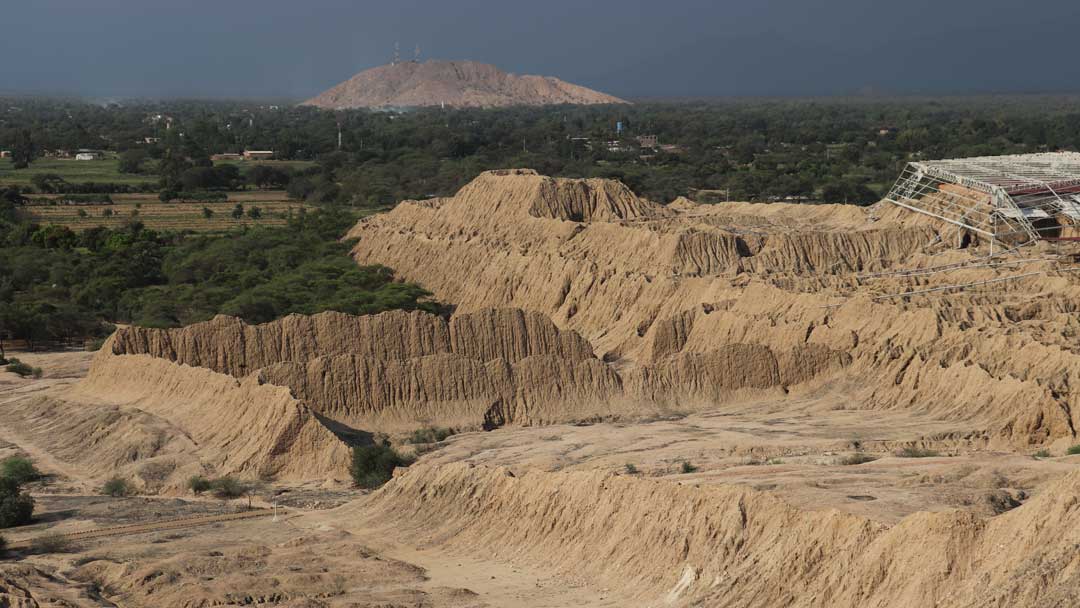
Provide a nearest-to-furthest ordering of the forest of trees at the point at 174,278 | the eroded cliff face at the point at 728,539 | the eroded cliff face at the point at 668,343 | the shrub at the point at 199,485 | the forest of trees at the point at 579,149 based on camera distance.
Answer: the eroded cliff face at the point at 728,539 < the shrub at the point at 199,485 < the eroded cliff face at the point at 668,343 < the forest of trees at the point at 174,278 < the forest of trees at the point at 579,149

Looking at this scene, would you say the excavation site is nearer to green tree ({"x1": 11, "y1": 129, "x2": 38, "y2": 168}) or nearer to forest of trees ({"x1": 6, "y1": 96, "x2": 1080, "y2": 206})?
forest of trees ({"x1": 6, "y1": 96, "x2": 1080, "y2": 206})

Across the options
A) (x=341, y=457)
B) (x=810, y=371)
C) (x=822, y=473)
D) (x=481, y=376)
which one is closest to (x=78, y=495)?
(x=341, y=457)

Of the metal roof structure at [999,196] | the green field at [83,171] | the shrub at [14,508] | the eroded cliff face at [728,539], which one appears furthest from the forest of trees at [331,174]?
the eroded cliff face at [728,539]

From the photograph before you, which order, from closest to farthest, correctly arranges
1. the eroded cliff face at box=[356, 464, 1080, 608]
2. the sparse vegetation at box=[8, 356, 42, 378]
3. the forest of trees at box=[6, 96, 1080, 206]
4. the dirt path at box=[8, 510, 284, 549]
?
the eroded cliff face at box=[356, 464, 1080, 608] < the dirt path at box=[8, 510, 284, 549] < the sparse vegetation at box=[8, 356, 42, 378] < the forest of trees at box=[6, 96, 1080, 206]

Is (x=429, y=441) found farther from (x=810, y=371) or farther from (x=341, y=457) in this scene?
(x=810, y=371)

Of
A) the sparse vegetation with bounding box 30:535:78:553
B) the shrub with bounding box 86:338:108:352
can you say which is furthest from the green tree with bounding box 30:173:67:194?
the sparse vegetation with bounding box 30:535:78:553

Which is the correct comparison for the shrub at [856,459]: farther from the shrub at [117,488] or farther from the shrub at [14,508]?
the shrub at [14,508]
